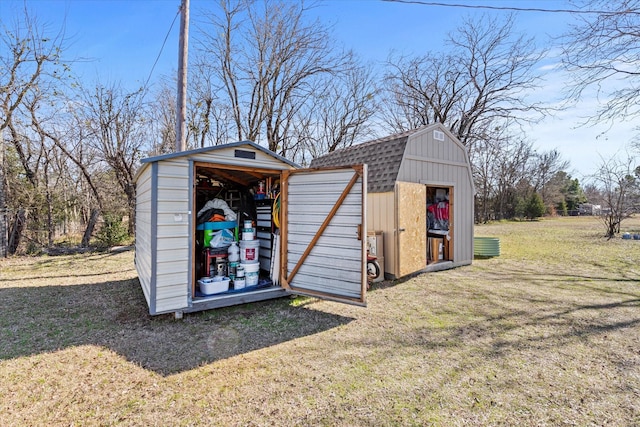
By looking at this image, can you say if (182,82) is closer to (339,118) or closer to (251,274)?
(251,274)

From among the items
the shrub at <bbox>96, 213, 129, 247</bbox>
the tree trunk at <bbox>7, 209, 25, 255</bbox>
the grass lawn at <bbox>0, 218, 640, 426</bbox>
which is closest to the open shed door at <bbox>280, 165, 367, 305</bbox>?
the grass lawn at <bbox>0, 218, 640, 426</bbox>

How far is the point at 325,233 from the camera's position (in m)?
4.25

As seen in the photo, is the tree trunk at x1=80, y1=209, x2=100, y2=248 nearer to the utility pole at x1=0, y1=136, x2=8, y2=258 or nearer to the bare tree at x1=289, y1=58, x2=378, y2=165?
the utility pole at x1=0, y1=136, x2=8, y2=258

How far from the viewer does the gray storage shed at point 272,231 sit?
3.70 meters

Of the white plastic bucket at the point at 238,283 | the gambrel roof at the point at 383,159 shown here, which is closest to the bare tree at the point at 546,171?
the gambrel roof at the point at 383,159

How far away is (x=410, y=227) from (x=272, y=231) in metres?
2.79

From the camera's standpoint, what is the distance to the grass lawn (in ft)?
7.13

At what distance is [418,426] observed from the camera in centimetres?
203

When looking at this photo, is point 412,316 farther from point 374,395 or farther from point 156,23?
point 156,23

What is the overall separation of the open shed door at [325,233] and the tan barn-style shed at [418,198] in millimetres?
2165

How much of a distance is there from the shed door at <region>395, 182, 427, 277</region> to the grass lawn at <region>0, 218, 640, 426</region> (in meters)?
0.81

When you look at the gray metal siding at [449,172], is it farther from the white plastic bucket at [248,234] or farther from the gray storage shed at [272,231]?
the white plastic bucket at [248,234]

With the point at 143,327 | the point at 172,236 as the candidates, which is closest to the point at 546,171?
the point at 172,236

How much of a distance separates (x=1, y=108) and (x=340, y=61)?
12050 millimetres
